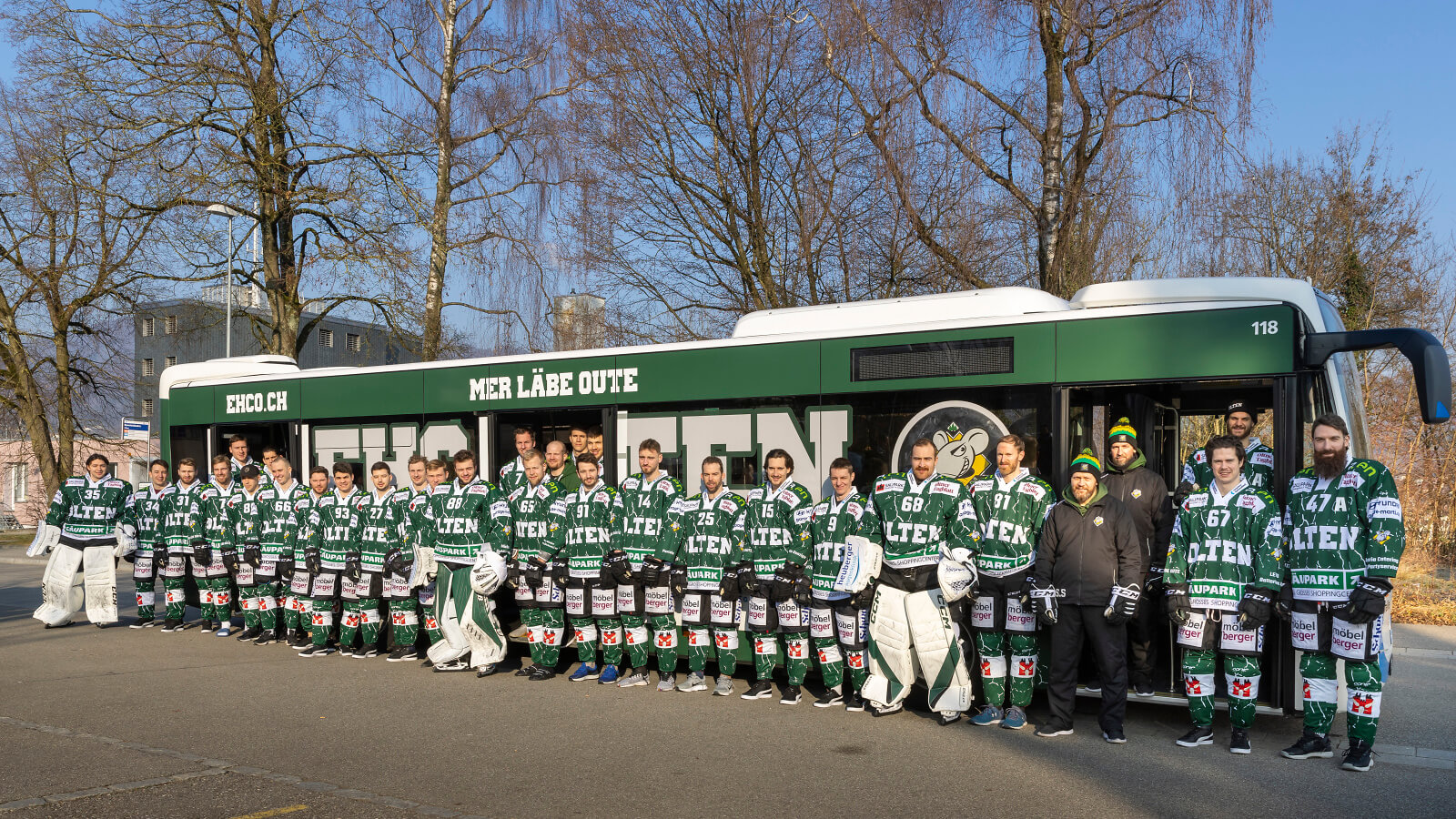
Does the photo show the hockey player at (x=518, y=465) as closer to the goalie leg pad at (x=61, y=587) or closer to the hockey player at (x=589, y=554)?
the hockey player at (x=589, y=554)

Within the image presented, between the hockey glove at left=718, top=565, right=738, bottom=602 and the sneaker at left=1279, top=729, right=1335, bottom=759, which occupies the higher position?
the hockey glove at left=718, top=565, right=738, bottom=602

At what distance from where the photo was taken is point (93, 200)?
2120 centimetres

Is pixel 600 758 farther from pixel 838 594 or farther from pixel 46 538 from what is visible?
pixel 46 538

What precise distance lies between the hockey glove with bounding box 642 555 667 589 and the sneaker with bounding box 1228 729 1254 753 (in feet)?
13.7

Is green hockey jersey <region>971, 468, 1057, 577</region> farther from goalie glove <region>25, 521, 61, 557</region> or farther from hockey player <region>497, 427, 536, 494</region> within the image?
goalie glove <region>25, 521, 61, 557</region>

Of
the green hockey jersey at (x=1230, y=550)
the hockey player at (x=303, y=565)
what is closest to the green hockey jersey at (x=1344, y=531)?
the green hockey jersey at (x=1230, y=550)

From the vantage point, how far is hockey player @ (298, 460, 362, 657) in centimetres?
1030

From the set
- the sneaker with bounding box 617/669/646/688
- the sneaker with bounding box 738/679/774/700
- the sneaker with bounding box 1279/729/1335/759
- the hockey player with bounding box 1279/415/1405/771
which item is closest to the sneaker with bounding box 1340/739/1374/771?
the hockey player with bounding box 1279/415/1405/771

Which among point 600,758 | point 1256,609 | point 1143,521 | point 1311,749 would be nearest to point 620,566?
point 600,758

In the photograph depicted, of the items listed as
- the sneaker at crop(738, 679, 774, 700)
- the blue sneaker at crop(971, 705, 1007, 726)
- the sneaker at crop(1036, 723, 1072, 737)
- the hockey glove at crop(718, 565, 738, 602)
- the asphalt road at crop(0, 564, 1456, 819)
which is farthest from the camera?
the sneaker at crop(738, 679, 774, 700)

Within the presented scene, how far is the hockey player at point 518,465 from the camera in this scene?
974 centimetres

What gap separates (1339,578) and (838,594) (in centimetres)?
320

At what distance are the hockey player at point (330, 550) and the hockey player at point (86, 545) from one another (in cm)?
379

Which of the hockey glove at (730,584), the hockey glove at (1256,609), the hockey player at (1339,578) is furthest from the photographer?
the hockey glove at (730,584)
